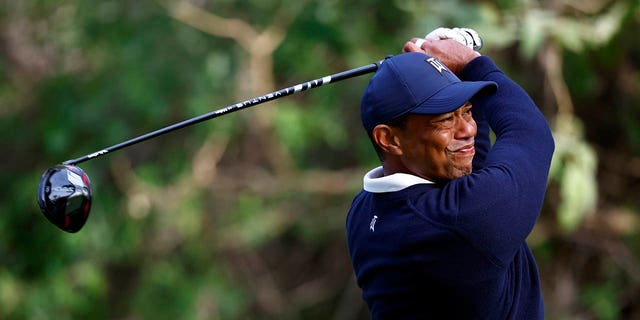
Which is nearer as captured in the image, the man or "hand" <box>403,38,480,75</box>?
the man

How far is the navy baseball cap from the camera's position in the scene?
248cm

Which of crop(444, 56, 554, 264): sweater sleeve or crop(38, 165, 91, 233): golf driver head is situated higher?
crop(38, 165, 91, 233): golf driver head

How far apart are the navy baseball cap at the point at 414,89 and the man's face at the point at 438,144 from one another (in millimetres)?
46

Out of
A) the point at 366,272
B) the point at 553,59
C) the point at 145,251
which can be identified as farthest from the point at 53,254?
the point at 366,272

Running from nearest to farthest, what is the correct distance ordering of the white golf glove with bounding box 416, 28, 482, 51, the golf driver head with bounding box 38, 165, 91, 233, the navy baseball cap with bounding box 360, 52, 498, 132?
1. the navy baseball cap with bounding box 360, 52, 498, 132
2. the golf driver head with bounding box 38, 165, 91, 233
3. the white golf glove with bounding box 416, 28, 482, 51

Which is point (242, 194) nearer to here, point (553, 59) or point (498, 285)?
point (553, 59)

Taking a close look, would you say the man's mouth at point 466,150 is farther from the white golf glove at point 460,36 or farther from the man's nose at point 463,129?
the white golf glove at point 460,36

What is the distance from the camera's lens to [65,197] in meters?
2.80

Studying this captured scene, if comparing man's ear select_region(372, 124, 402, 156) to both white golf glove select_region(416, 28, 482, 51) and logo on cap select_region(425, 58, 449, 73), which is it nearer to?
logo on cap select_region(425, 58, 449, 73)

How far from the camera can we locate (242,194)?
25.6 feet

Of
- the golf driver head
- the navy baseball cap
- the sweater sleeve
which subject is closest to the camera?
the sweater sleeve

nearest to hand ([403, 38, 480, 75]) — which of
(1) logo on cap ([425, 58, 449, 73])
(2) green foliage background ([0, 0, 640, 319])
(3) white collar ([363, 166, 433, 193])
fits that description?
(1) logo on cap ([425, 58, 449, 73])

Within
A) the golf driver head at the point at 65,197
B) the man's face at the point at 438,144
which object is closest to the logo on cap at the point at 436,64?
the man's face at the point at 438,144

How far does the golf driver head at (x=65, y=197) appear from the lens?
9.23ft
